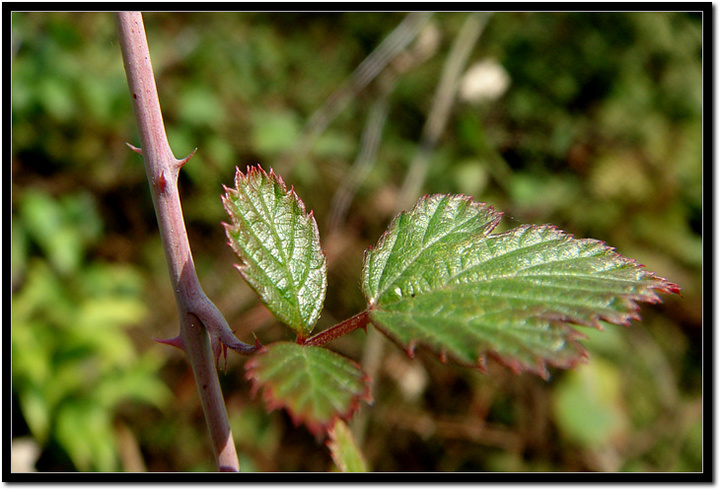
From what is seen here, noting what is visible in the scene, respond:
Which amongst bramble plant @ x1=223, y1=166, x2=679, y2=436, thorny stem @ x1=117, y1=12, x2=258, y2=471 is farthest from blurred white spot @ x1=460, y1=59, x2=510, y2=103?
thorny stem @ x1=117, y1=12, x2=258, y2=471

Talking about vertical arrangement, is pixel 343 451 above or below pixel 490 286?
below

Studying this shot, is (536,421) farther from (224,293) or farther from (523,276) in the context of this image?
(523,276)

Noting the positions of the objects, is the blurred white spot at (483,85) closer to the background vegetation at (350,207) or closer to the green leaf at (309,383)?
the background vegetation at (350,207)

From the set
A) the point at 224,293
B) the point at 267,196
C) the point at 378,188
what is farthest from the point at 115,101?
the point at 267,196

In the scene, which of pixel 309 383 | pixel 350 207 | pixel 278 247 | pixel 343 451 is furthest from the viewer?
pixel 350 207

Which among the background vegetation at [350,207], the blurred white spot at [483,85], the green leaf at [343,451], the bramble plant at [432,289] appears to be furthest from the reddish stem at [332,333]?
the blurred white spot at [483,85]

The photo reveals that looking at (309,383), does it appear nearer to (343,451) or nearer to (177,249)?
(177,249)

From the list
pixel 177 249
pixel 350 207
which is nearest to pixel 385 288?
pixel 177 249
